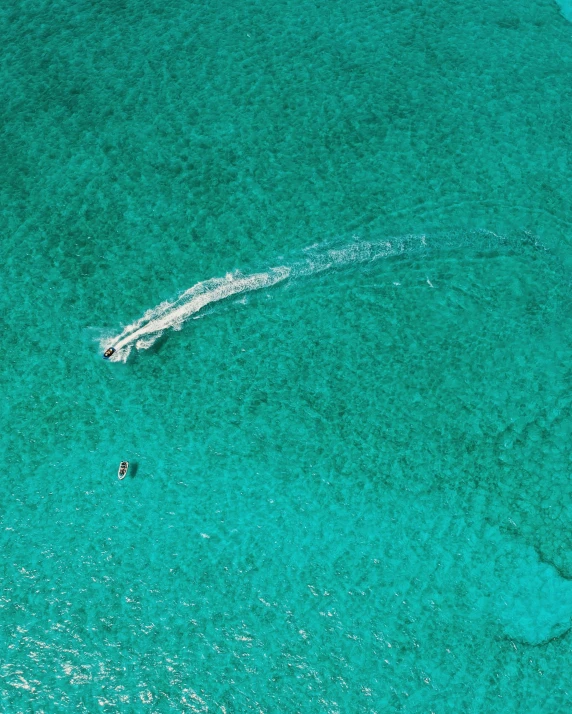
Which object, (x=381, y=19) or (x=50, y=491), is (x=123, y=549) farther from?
(x=381, y=19)

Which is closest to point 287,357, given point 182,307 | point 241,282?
point 241,282

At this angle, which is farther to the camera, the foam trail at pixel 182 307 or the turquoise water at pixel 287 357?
the foam trail at pixel 182 307

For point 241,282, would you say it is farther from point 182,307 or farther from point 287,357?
point 287,357

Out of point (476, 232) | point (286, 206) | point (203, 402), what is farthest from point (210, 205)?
point (476, 232)

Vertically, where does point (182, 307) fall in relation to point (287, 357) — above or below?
above

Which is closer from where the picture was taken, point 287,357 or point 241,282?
point 287,357

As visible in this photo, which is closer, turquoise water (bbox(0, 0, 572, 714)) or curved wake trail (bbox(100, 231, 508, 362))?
turquoise water (bbox(0, 0, 572, 714))
